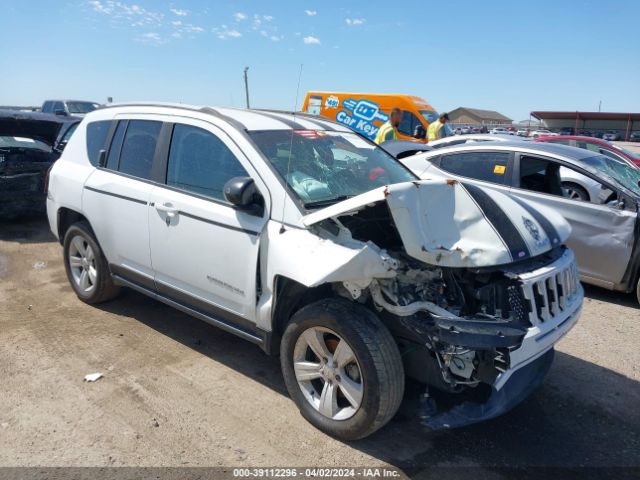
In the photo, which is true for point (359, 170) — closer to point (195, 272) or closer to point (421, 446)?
point (195, 272)

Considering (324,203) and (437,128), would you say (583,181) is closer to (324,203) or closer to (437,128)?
(324,203)

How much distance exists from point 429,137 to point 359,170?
9.70 meters

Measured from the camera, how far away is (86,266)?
4992 millimetres

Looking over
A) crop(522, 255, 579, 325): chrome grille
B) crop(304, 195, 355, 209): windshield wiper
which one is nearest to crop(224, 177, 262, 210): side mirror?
crop(304, 195, 355, 209): windshield wiper

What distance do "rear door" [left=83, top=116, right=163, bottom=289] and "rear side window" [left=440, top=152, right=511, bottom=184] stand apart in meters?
3.85

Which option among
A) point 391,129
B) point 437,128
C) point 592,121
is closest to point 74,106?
point 437,128

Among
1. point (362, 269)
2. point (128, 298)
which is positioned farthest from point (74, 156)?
point (362, 269)

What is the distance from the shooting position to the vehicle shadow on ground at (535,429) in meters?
2.99

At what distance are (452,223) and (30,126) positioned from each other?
762 centimetres

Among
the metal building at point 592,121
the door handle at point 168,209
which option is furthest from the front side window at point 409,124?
the metal building at point 592,121

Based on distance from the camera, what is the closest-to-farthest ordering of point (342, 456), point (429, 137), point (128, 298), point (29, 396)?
point (342, 456) → point (29, 396) → point (128, 298) → point (429, 137)

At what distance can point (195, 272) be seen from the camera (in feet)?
12.2

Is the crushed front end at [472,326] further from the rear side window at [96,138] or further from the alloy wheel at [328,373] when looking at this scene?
the rear side window at [96,138]

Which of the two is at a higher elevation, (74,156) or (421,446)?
(74,156)
